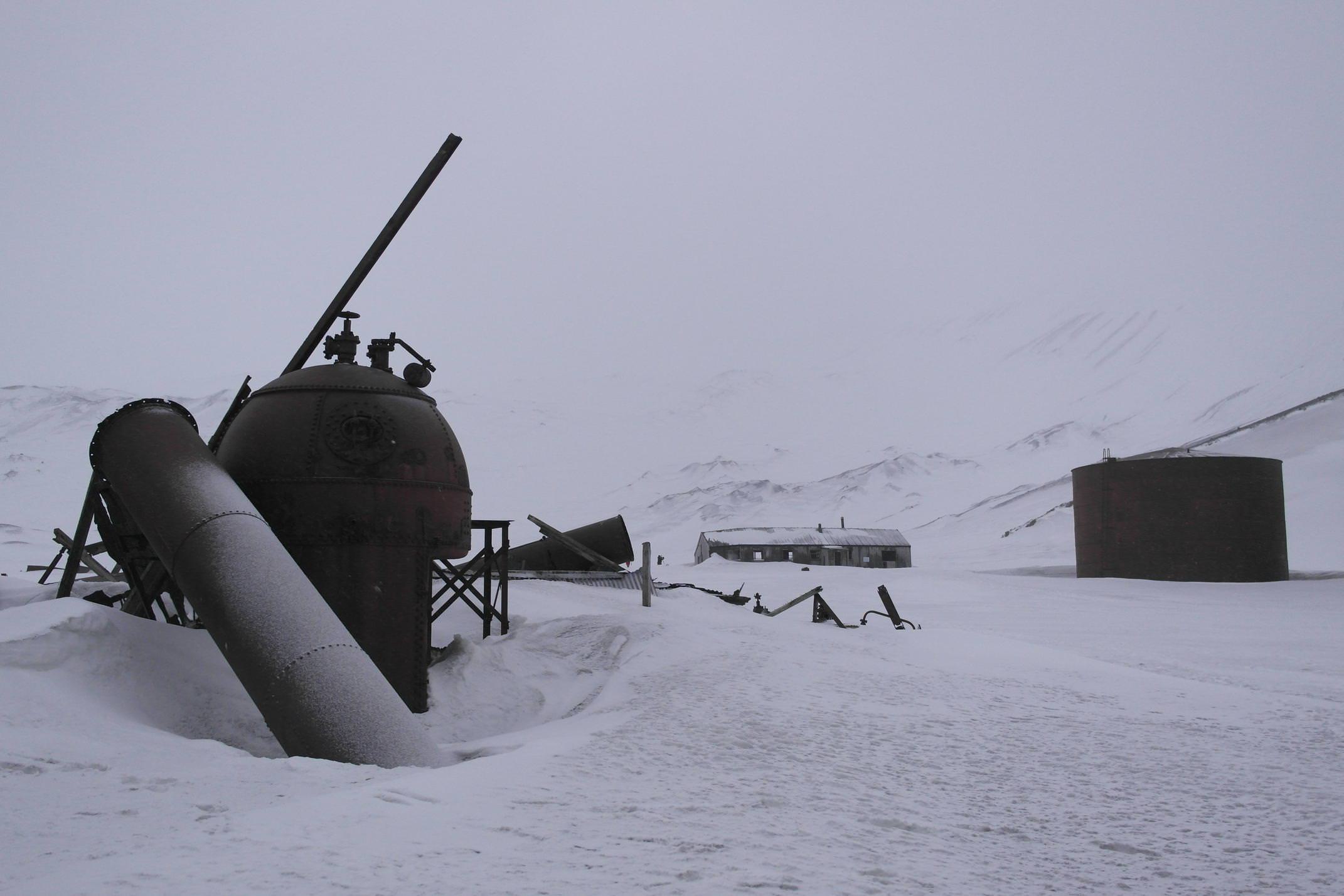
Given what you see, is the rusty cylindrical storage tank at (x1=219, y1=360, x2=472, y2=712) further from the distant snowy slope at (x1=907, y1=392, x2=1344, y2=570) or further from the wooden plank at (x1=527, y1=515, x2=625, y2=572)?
the distant snowy slope at (x1=907, y1=392, x2=1344, y2=570)

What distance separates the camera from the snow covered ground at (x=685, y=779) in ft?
12.2

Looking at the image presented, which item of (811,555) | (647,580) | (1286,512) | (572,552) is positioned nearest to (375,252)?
(647,580)

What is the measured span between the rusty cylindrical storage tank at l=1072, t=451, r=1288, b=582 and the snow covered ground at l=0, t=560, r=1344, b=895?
20.5 meters

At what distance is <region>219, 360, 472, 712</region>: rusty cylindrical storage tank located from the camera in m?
8.48

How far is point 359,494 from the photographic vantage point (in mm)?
8594

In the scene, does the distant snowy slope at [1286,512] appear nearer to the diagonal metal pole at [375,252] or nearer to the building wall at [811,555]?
the building wall at [811,555]

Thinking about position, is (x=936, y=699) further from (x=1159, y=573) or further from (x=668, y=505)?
(x=668, y=505)

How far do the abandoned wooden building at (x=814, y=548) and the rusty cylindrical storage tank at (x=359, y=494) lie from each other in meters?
38.0

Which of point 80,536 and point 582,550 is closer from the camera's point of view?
point 80,536

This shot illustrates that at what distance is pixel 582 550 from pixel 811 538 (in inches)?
1123

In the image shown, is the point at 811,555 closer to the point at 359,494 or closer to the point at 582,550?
the point at 582,550

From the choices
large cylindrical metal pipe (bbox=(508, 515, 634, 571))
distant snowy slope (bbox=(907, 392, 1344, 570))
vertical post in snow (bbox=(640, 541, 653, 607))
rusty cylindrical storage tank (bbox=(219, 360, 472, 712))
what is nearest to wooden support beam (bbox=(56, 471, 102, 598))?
rusty cylindrical storage tank (bbox=(219, 360, 472, 712))

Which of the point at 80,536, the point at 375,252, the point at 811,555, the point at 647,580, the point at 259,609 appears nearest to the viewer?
the point at 259,609

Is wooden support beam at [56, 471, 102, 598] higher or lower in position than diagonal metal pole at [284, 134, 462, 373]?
lower
